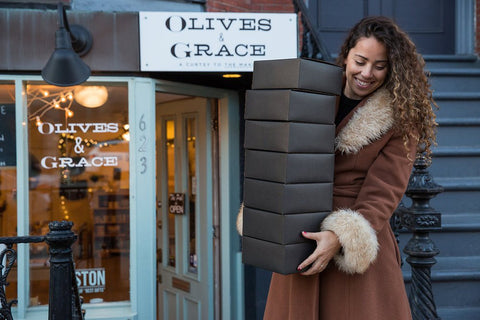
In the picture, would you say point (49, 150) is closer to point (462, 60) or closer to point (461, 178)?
point (461, 178)

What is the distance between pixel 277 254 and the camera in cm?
212

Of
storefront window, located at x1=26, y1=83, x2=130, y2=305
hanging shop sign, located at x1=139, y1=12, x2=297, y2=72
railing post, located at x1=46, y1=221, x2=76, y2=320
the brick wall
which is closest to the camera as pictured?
railing post, located at x1=46, y1=221, x2=76, y2=320

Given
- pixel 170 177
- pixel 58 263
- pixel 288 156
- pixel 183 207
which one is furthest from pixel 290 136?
pixel 170 177

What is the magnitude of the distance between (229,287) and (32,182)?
2089mm

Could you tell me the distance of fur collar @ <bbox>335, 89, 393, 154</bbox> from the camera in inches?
88.0

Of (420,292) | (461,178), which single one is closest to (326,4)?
(461,178)

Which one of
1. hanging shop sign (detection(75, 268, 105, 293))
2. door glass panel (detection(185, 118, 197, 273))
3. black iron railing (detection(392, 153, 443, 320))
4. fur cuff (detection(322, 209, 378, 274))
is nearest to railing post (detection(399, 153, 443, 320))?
black iron railing (detection(392, 153, 443, 320))

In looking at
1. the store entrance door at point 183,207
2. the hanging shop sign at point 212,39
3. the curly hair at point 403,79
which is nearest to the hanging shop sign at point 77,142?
the hanging shop sign at point 212,39

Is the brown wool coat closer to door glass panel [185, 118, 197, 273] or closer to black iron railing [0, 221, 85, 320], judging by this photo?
black iron railing [0, 221, 85, 320]

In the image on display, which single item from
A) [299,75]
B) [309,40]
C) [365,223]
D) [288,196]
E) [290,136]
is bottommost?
[365,223]

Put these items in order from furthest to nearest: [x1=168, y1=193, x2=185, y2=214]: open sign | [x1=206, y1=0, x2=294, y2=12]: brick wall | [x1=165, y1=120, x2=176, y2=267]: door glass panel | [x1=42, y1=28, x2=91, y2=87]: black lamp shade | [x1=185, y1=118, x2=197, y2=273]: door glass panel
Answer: [x1=165, y1=120, x2=176, y2=267]: door glass panel, [x1=168, y1=193, x2=185, y2=214]: open sign, [x1=185, y1=118, x2=197, y2=273]: door glass panel, [x1=206, y1=0, x2=294, y2=12]: brick wall, [x1=42, y1=28, x2=91, y2=87]: black lamp shade

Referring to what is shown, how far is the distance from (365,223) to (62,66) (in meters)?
2.58

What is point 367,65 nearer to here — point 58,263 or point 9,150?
point 58,263

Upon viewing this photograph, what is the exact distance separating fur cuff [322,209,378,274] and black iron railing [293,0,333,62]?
3.16m
